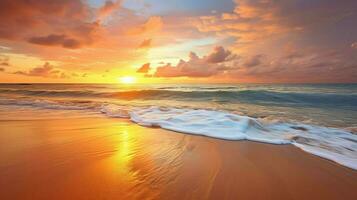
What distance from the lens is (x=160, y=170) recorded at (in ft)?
8.74

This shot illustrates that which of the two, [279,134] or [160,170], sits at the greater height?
[160,170]

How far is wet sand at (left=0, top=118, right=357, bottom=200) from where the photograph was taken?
6.96 feet

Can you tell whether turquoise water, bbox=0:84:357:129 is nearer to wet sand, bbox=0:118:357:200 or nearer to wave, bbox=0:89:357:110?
wave, bbox=0:89:357:110

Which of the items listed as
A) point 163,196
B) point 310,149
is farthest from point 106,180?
point 310,149

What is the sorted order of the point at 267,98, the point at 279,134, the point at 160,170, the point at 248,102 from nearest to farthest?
the point at 160,170, the point at 279,134, the point at 248,102, the point at 267,98

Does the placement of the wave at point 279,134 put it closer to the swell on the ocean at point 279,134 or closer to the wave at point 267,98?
the swell on the ocean at point 279,134

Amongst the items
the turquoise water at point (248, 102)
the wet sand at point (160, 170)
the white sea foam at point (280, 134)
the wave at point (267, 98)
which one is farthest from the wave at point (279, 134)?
the wave at point (267, 98)

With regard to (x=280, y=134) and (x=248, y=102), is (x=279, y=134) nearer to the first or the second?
(x=280, y=134)

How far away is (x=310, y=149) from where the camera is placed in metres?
3.76

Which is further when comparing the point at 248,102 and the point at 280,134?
the point at 248,102

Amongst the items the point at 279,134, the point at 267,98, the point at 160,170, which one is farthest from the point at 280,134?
the point at 267,98

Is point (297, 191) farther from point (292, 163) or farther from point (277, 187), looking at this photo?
point (292, 163)

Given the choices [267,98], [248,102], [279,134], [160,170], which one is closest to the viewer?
[160,170]

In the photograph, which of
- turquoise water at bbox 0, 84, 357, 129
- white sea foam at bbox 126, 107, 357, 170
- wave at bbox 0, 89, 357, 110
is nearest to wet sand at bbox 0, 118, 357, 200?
white sea foam at bbox 126, 107, 357, 170
